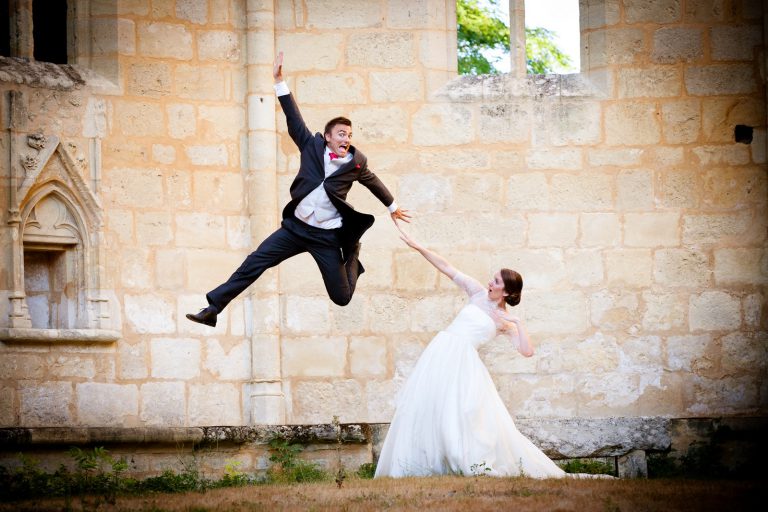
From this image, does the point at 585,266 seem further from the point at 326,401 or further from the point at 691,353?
the point at 326,401

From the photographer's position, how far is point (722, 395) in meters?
12.0

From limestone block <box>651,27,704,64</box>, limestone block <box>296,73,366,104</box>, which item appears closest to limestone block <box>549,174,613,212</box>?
limestone block <box>651,27,704,64</box>

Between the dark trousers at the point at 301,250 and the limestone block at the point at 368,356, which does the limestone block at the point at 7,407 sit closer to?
the dark trousers at the point at 301,250

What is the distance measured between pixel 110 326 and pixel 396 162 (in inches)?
100

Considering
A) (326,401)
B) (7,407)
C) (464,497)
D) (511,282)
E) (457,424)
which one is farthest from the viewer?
(326,401)

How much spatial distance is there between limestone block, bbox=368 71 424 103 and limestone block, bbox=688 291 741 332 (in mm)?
2718

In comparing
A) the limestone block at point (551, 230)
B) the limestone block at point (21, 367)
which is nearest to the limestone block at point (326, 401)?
the limestone block at point (551, 230)

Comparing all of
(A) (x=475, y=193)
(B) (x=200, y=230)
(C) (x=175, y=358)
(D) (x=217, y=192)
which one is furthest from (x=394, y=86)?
(C) (x=175, y=358)

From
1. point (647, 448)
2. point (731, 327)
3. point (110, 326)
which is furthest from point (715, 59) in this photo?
point (110, 326)

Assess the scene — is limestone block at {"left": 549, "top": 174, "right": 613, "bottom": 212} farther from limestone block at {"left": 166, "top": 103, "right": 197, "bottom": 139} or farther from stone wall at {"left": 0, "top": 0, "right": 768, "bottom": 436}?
limestone block at {"left": 166, "top": 103, "right": 197, "bottom": 139}

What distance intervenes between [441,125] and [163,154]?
2.19 metres

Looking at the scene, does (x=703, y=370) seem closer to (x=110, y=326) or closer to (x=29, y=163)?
(x=110, y=326)

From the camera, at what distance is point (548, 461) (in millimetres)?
10234

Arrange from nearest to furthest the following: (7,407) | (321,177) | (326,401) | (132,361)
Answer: (321,177) → (7,407) → (132,361) → (326,401)
